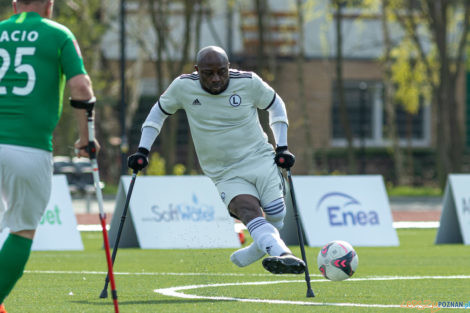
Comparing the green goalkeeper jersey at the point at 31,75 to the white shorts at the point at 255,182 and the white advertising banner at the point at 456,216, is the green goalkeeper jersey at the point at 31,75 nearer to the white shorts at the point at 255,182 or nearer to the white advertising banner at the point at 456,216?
the white shorts at the point at 255,182

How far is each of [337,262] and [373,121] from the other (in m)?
43.0

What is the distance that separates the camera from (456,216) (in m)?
17.5

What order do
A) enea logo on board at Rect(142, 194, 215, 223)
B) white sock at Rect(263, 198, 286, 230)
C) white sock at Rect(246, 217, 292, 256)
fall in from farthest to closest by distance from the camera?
enea logo on board at Rect(142, 194, 215, 223), white sock at Rect(263, 198, 286, 230), white sock at Rect(246, 217, 292, 256)

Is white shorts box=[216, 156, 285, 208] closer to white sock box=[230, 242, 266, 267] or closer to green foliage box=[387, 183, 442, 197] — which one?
white sock box=[230, 242, 266, 267]

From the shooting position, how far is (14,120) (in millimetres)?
7070

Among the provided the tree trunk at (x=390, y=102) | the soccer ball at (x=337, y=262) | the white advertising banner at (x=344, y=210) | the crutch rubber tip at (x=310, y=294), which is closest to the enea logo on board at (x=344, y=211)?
the white advertising banner at (x=344, y=210)

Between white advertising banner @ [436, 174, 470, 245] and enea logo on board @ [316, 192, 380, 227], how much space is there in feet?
3.85

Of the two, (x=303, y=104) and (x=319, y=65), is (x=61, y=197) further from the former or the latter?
(x=319, y=65)

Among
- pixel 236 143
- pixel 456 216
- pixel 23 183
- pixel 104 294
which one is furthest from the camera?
pixel 456 216

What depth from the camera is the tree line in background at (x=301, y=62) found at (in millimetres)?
35781

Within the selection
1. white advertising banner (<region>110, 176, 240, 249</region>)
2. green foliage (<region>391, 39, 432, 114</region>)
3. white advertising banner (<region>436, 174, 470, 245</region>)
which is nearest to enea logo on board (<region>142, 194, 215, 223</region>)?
white advertising banner (<region>110, 176, 240, 249</region>)

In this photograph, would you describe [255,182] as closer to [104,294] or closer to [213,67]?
[213,67]

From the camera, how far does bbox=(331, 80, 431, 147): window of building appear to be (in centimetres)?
5212

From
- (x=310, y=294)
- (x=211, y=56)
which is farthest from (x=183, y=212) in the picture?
(x=211, y=56)
